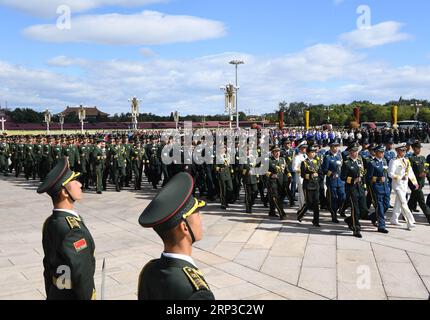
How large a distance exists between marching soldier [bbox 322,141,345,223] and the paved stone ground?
501 mm

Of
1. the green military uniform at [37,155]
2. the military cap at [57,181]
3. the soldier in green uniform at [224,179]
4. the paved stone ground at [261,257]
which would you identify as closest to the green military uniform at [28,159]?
the green military uniform at [37,155]

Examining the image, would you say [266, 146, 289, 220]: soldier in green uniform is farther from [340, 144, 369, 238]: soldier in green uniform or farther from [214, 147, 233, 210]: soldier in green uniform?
[340, 144, 369, 238]: soldier in green uniform

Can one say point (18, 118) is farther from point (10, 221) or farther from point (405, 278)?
point (405, 278)

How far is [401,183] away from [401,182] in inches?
0.9

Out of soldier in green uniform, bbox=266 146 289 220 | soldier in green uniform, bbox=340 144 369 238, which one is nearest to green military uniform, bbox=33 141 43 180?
soldier in green uniform, bbox=266 146 289 220

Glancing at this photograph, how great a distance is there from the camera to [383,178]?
29.5 ft

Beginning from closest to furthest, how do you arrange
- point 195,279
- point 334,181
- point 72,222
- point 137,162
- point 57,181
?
point 195,279 < point 72,222 < point 57,181 < point 334,181 < point 137,162

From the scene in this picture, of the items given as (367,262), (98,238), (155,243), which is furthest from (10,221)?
(367,262)

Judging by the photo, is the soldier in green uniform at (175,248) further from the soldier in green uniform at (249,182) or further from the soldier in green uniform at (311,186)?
the soldier in green uniform at (249,182)

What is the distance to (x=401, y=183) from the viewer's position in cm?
922

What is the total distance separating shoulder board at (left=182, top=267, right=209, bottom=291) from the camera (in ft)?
7.10

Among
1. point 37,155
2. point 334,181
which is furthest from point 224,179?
point 37,155

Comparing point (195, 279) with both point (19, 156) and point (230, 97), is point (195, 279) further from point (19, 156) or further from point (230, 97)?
point (230, 97)

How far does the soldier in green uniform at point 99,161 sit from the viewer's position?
1509cm
